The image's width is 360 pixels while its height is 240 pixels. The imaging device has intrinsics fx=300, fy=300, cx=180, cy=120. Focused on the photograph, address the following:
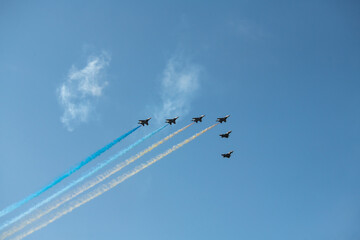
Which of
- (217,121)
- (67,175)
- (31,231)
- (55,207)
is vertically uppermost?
(217,121)

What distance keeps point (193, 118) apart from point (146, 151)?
1851 cm

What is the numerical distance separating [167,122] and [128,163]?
18047 millimetres

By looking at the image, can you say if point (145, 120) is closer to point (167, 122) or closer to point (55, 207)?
point (167, 122)

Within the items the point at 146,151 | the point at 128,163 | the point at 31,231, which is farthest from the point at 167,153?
the point at 31,231

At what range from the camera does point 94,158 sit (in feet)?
230

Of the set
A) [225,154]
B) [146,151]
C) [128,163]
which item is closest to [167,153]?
[146,151]

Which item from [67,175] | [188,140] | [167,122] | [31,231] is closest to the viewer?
[31,231]

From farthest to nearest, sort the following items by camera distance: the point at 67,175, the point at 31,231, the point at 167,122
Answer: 1. the point at 167,122
2. the point at 67,175
3. the point at 31,231

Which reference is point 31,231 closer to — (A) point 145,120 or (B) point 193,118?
(A) point 145,120

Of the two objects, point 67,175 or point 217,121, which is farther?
point 217,121

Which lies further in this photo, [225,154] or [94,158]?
[225,154]

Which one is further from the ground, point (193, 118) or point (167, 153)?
point (193, 118)

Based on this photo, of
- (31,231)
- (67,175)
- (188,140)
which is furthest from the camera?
(188,140)

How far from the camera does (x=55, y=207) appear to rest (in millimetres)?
66188
